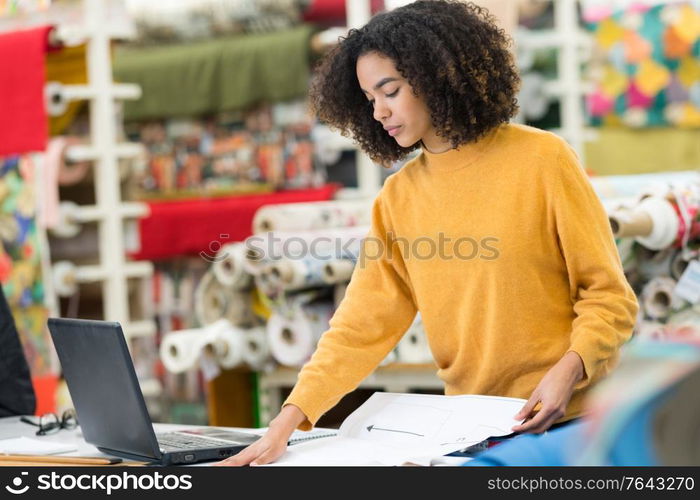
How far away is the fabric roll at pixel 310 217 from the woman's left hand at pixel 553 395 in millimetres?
1963

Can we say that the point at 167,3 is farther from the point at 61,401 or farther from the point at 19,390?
the point at 19,390

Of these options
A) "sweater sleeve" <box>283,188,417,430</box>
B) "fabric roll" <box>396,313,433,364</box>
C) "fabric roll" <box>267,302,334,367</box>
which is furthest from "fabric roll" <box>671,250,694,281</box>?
"sweater sleeve" <box>283,188,417,430</box>

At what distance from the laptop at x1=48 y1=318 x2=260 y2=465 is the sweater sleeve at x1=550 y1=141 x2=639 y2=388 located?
1.95ft

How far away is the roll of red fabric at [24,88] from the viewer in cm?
381

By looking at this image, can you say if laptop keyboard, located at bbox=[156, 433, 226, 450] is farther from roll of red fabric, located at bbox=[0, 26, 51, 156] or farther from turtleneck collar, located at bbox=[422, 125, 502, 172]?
roll of red fabric, located at bbox=[0, 26, 51, 156]

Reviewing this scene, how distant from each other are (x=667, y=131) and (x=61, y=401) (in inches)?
103

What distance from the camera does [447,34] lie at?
1.90m

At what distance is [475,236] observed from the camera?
1908 mm

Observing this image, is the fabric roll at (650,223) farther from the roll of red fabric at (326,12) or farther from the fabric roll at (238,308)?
the roll of red fabric at (326,12)

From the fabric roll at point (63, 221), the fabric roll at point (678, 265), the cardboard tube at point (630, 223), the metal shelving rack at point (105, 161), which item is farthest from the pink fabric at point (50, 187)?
the fabric roll at point (678, 265)

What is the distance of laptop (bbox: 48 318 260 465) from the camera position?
5.77 ft

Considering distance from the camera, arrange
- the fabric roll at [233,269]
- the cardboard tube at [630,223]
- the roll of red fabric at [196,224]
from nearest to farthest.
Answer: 1. the cardboard tube at [630,223]
2. the fabric roll at [233,269]
3. the roll of red fabric at [196,224]

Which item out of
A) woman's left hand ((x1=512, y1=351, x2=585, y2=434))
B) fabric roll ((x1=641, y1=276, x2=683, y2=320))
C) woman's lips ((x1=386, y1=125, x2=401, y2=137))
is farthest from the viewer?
fabric roll ((x1=641, y1=276, x2=683, y2=320))

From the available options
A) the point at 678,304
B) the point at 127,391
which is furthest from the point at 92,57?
the point at 127,391
